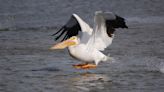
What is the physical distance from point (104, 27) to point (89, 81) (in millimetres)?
1230

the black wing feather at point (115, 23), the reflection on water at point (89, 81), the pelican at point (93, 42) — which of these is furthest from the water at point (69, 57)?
the black wing feather at point (115, 23)

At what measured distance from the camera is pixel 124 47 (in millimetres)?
11898

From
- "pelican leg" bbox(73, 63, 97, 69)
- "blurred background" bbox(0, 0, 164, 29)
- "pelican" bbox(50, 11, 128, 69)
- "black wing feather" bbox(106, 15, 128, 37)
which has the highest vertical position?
"black wing feather" bbox(106, 15, 128, 37)

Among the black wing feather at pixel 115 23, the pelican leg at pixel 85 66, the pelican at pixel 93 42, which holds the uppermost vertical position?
the black wing feather at pixel 115 23

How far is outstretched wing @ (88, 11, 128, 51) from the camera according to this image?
9328 millimetres

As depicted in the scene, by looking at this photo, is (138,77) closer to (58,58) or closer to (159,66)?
(159,66)

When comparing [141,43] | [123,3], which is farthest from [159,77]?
[123,3]

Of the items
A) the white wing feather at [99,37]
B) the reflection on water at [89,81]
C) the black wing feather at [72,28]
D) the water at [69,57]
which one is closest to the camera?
the reflection on water at [89,81]

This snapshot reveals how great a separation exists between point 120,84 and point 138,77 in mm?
593

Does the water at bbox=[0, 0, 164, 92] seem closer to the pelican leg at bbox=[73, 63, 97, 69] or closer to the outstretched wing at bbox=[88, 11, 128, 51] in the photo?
the pelican leg at bbox=[73, 63, 97, 69]

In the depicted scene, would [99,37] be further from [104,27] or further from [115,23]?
[115,23]

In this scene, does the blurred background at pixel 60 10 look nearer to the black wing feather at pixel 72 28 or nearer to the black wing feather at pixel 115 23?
the black wing feather at pixel 72 28

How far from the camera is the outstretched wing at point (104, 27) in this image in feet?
30.6

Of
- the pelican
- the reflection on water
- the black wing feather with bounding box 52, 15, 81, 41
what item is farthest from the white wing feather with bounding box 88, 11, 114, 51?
the black wing feather with bounding box 52, 15, 81, 41
